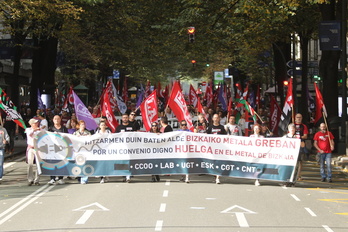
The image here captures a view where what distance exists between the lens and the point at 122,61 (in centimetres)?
4966

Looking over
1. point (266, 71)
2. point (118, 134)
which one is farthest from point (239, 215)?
point (266, 71)

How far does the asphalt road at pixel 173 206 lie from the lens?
11258mm

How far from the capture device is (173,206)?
524 inches

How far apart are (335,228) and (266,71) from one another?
1939 inches

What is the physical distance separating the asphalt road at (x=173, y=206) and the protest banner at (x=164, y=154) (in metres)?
0.38

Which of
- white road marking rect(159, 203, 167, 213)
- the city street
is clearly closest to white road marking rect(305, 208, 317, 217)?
the city street

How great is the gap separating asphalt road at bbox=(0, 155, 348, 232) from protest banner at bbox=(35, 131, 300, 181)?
38cm

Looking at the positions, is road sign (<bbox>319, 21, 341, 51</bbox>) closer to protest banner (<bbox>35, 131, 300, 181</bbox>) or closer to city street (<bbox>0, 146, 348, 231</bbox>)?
city street (<bbox>0, 146, 348, 231</bbox>)

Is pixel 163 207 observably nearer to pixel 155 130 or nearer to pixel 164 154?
pixel 164 154

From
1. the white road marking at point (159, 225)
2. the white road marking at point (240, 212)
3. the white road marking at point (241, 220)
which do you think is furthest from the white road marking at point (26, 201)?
the white road marking at point (241, 220)

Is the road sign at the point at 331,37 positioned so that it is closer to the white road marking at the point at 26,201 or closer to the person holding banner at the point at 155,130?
the person holding banner at the point at 155,130

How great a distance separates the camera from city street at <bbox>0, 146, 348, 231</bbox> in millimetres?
11258

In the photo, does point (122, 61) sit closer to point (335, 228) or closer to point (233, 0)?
point (233, 0)

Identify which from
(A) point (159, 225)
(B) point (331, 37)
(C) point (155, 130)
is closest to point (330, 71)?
(B) point (331, 37)
